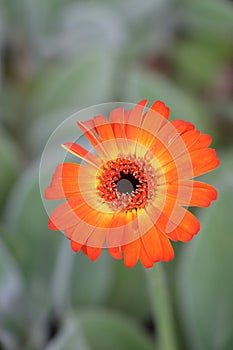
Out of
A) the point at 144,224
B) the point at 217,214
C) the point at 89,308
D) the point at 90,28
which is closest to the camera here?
the point at 144,224

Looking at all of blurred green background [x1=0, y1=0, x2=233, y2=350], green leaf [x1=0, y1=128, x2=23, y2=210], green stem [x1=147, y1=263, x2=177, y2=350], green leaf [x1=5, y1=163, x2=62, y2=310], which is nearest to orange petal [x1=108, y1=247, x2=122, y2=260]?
green stem [x1=147, y1=263, x2=177, y2=350]

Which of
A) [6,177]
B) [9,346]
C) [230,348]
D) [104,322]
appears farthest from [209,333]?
A: [6,177]

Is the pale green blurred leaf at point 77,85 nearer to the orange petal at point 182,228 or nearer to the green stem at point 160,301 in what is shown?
the green stem at point 160,301

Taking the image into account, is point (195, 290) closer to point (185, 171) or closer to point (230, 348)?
point (230, 348)

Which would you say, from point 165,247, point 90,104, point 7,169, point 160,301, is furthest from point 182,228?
point 90,104

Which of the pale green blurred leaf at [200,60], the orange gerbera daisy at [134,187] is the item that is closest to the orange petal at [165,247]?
the orange gerbera daisy at [134,187]

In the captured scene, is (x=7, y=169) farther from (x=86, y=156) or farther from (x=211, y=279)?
(x=86, y=156)

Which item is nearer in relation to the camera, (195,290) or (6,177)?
(195,290)

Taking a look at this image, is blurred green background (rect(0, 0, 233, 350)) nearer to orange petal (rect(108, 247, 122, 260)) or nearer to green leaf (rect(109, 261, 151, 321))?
green leaf (rect(109, 261, 151, 321))
